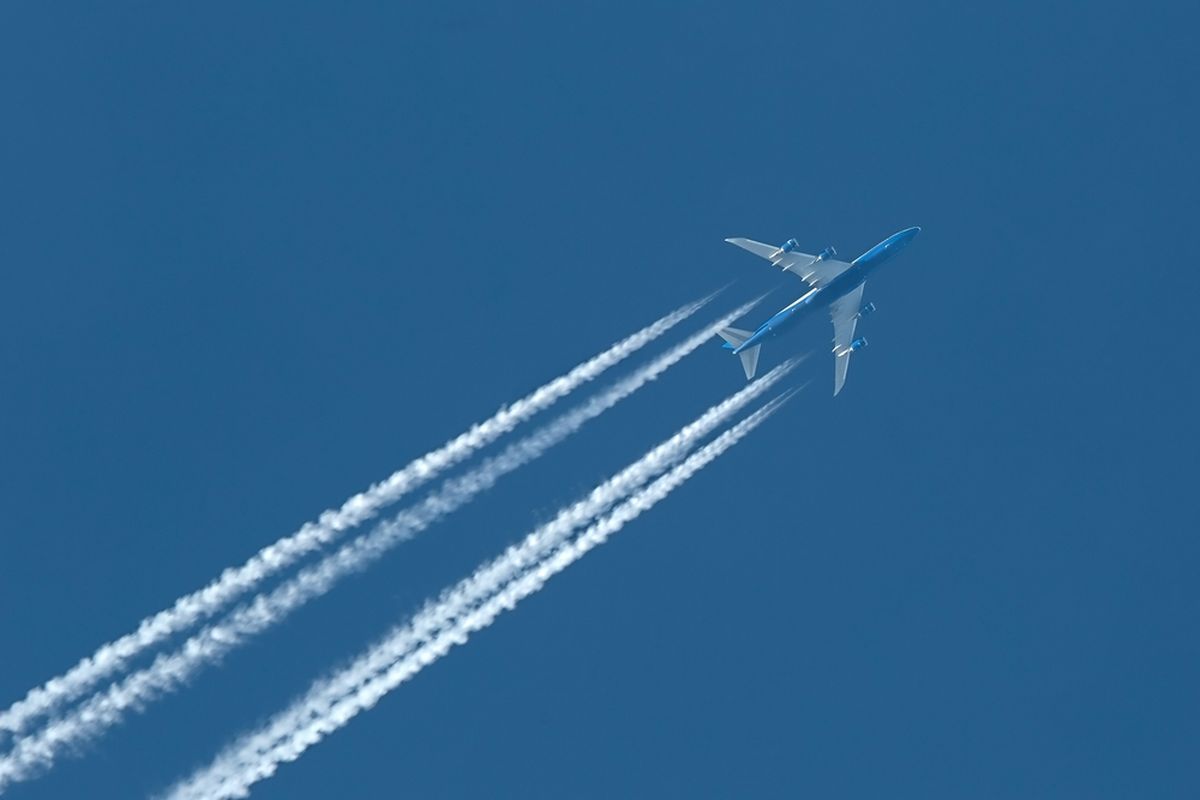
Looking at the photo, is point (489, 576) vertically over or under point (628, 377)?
under

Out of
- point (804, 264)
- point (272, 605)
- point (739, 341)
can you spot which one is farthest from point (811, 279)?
point (272, 605)

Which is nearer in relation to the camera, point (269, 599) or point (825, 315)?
point (269, 599)

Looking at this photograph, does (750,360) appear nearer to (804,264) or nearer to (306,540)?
(804,264)

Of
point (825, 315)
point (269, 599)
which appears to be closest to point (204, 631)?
point (269, 599)

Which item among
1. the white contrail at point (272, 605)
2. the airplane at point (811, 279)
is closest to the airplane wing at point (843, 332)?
the airplane at point (811, 279)

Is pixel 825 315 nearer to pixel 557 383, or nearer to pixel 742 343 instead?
pixel 742 343

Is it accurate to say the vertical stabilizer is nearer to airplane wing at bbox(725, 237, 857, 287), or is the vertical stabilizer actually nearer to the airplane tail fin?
the airplane tail fin

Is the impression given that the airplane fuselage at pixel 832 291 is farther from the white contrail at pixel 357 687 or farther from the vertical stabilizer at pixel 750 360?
the white contrail at pixel 357 687
